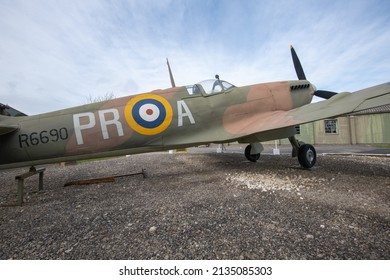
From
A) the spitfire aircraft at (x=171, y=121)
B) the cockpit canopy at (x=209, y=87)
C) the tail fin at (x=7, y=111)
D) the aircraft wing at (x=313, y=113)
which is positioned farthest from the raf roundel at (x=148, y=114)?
the tail fin at (x=7, y=111)

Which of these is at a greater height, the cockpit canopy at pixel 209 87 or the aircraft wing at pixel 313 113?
the cockpit canopy at pixel 209 87

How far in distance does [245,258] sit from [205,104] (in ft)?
13.5

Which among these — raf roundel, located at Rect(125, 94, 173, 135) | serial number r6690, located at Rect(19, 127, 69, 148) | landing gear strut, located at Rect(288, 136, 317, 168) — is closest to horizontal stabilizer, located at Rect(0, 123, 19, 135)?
serial number r6690, located at Rect(19, 127, 69, 148)

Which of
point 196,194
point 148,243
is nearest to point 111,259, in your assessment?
point 148,243

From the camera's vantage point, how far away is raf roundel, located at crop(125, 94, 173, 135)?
15.5ft

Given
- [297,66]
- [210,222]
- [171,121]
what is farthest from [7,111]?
[297,66]

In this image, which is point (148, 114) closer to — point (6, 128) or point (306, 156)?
point (6, 128)

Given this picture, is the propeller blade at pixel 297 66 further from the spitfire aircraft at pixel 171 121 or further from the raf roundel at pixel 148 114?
the raf roundel at pixel 148 114

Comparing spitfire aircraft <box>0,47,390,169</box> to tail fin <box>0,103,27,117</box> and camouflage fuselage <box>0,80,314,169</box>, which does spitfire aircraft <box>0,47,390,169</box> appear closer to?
camouflage fuselage <box>0,80,314,169</box>

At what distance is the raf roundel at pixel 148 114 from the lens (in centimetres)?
473

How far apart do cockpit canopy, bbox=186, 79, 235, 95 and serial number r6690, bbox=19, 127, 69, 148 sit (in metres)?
3.16

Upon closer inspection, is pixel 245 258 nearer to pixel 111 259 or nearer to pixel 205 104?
pixel 111 259

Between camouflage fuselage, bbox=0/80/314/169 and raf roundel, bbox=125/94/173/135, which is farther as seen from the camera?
raf roundel, bbox=125/94/173/135

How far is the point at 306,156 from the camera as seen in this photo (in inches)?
218
